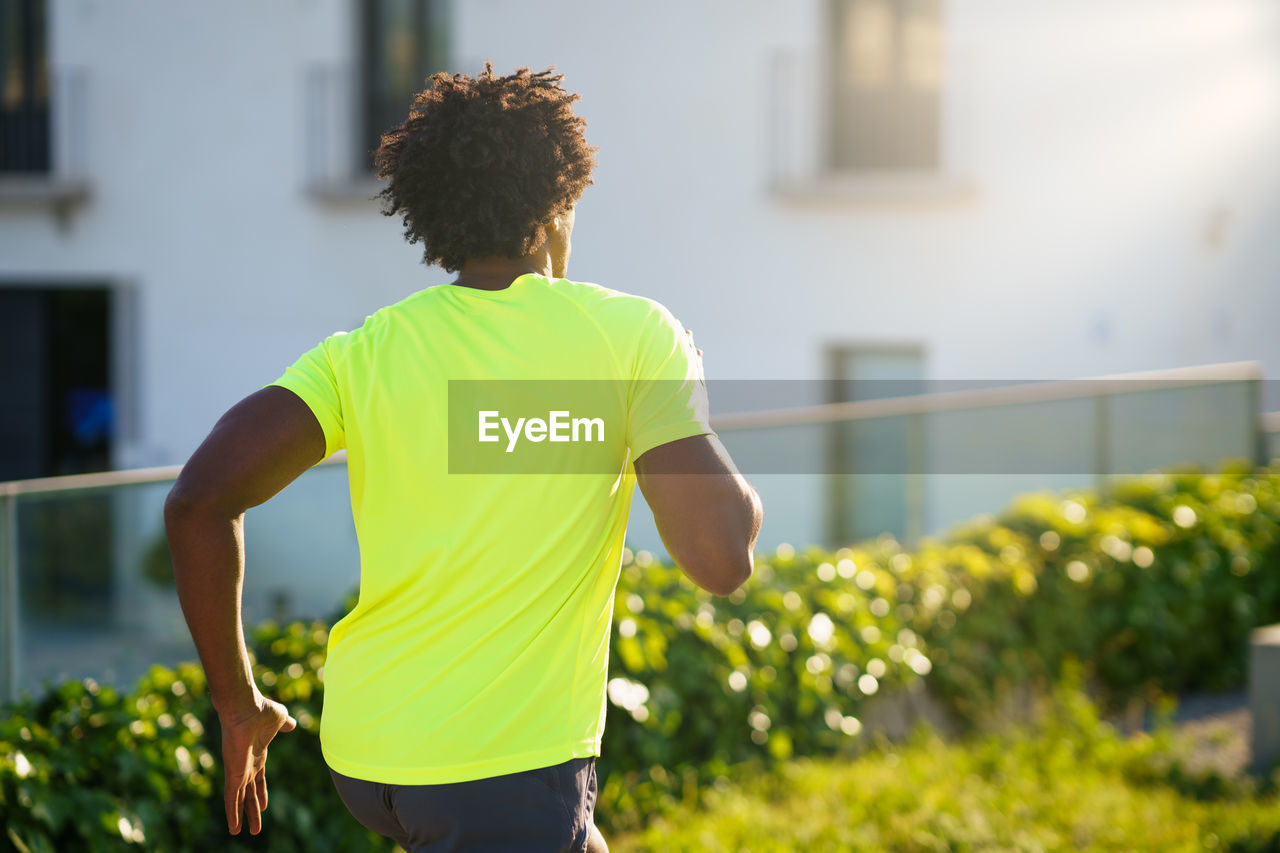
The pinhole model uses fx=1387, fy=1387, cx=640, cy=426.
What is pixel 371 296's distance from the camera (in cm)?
1083

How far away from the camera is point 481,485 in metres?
1.76

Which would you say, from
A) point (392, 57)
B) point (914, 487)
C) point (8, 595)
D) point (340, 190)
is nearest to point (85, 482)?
point (8, 595)

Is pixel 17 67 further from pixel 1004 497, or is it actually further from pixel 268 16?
pixel 1004 497

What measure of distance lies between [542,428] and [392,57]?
995 cm

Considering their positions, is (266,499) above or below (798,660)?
above

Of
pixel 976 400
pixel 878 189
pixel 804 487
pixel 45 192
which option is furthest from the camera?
pixel 45 192

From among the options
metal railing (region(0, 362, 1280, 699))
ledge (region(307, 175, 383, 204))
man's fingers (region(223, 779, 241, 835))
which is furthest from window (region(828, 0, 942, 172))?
man's fingers (region(223, 779, 241, 835))

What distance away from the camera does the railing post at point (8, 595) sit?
10.8ft

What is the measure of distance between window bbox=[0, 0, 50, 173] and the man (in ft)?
37.1

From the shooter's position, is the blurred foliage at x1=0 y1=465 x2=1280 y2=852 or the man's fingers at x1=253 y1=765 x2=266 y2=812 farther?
the blurred foliage at x1=0 y1=465 x2=1280 y2=852

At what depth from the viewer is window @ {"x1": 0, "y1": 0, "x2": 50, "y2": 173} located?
11.8 m

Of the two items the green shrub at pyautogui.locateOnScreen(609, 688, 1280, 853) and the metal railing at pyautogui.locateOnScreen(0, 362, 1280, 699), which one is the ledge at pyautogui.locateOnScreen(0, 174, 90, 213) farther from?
the green shrub at pyautogui.locateOnScreen(609, 688, 1280, 853)

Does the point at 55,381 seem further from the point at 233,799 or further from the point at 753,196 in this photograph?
the point at 233,799

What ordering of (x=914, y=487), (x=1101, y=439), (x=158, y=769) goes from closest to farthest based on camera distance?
(x=158, y=769) < (x=914, y=487) < (x=1101, y=439)
